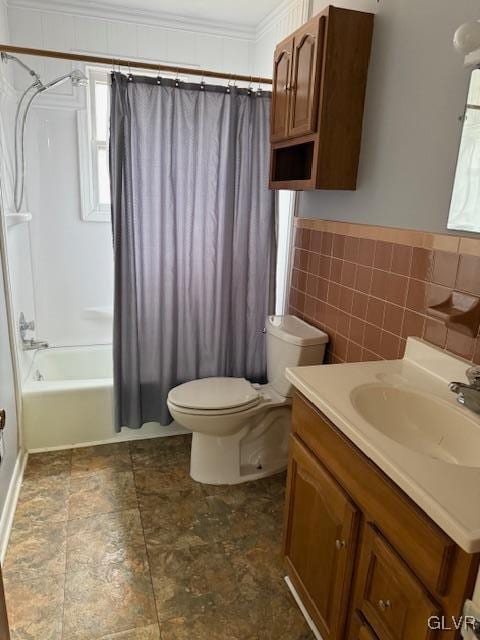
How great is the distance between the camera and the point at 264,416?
2.31 metres

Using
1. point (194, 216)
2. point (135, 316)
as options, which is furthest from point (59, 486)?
point (194, 216)

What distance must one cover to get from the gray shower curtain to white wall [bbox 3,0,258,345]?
788 mm

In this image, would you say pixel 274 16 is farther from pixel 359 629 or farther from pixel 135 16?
pixel 359 629

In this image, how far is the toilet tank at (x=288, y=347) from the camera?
6.88 feet

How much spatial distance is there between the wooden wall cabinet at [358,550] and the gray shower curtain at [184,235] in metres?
1.13

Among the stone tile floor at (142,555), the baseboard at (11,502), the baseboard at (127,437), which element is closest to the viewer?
the stone tile floor at (142,555)

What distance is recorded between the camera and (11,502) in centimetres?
204

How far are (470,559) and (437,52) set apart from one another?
1465 mm

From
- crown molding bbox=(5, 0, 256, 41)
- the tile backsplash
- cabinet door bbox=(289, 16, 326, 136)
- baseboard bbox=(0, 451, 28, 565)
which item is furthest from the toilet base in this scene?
crown molding bbox=(5, 0, 256, 41)

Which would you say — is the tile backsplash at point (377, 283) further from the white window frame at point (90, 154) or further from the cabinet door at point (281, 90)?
the white window frame at point (90, 154)

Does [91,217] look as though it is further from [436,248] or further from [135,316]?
[436,248]

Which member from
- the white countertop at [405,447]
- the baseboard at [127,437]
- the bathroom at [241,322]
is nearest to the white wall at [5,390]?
the bathroom at [241,322]

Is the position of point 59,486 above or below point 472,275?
below

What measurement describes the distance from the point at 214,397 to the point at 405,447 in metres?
1.24
